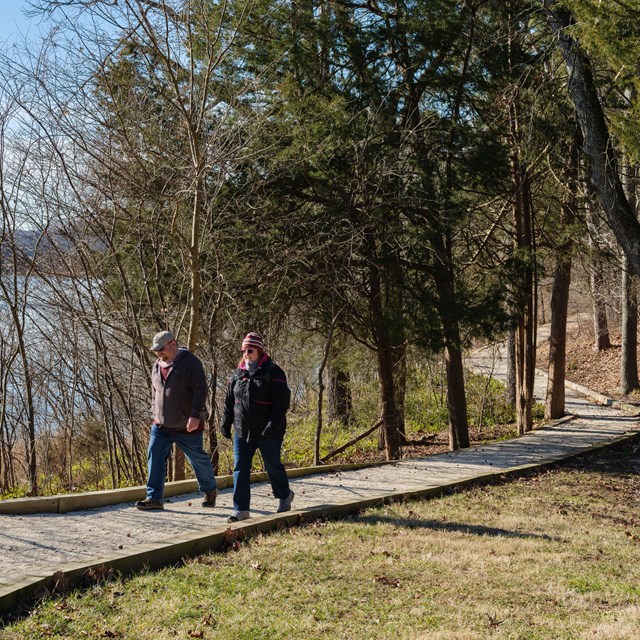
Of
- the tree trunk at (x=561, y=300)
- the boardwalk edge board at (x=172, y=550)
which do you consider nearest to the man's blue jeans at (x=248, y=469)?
the boardwalk edge board at (x=172, y=550)

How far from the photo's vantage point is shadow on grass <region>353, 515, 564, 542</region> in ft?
26.3

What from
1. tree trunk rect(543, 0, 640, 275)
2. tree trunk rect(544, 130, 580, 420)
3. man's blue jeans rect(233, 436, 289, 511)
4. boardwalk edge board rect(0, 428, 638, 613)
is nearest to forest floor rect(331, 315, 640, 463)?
tree trunk rect(544, 130, 580, 420)

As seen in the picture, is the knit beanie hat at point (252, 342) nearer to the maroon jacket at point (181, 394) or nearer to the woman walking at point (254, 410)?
the woman walking at point (254, 410)

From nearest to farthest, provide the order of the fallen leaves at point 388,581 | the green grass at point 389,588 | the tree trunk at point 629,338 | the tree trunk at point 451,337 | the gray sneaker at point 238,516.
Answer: the green grass at point 389,588, the fallen leaves at point 388,581, the gray sneaker at point 238,516, the tree trunk at point 451,337, the tree trunk at point 629,338

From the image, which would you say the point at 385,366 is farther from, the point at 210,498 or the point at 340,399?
the point at 210,498

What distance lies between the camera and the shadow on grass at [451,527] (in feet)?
26.3

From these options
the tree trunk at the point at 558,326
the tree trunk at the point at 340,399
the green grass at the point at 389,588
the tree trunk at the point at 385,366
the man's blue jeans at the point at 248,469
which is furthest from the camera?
the tree trunk at the point at 340,399

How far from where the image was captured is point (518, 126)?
1631 centimetres

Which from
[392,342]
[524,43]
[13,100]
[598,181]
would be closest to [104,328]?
[13,100]

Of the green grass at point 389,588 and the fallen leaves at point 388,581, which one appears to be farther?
the fallen leaves at point 388,581

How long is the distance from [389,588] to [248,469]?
254 cm

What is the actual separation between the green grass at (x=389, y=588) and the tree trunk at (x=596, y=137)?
543 cm

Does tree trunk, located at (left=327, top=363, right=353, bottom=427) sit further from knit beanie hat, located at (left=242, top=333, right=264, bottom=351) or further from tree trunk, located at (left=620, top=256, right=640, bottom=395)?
knit beanie hat, located at (left=242, top=333, right=264, bottom=351)

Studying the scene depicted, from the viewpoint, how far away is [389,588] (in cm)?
601
